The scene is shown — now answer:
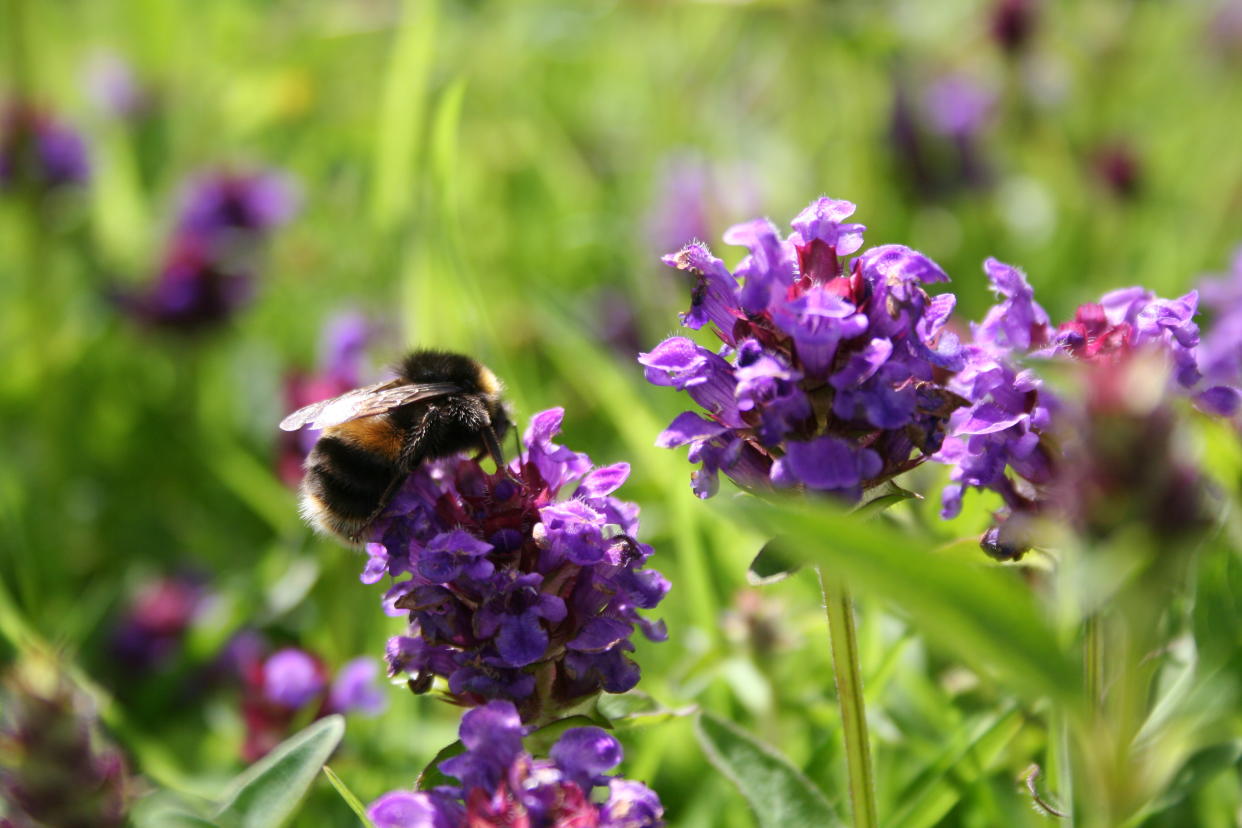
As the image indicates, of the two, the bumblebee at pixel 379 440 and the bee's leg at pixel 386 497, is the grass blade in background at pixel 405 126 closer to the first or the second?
the bumblebee at pixel 379 440

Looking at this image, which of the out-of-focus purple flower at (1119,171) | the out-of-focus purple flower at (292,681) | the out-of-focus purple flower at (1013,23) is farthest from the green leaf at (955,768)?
the out-of-focus purple flower at (1013,23)

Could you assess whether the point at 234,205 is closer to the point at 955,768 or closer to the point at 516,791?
the point at 955,768

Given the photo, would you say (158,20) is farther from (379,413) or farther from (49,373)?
(379,413)

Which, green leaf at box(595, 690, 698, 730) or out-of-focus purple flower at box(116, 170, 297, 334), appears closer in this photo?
green leaf at box(595, 690, 698, 730)

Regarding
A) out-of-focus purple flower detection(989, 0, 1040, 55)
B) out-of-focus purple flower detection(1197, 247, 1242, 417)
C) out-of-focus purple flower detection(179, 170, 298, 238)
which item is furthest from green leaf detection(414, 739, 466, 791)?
out-of-focus purple flower detection(989, 0, 1040, 55)

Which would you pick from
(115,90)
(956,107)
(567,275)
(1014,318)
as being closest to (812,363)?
(1014,318)

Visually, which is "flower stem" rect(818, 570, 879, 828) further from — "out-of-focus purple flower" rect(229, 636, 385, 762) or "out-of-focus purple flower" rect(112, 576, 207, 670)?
"out-of-focus purple flower" rect(112, 576, 207, 670)
